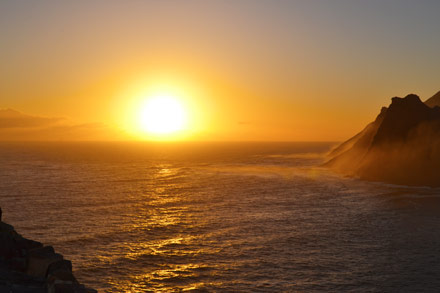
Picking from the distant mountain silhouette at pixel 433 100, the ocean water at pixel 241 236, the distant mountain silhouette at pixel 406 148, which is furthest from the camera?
the distant mountain silhouette at pixel 433 100

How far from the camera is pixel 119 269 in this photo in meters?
31.9

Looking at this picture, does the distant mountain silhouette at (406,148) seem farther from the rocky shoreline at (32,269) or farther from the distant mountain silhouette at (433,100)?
the rocky shoreline at (32,269)

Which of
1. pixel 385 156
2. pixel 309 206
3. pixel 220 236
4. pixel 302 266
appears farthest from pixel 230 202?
pixel 385 156

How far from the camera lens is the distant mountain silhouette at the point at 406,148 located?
290 feet

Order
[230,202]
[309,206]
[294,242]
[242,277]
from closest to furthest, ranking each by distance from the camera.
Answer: [242,277]
[294,242]
[309,206]
[230,202]

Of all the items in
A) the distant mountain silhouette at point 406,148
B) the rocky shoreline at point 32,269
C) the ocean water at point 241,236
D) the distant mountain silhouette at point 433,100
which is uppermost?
the distant mountain silhouette at point 433,100

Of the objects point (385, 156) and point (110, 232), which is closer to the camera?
point (110, 232)

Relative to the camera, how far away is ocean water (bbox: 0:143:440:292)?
30.0 m

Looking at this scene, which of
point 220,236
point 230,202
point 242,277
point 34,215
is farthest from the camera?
point 230,202

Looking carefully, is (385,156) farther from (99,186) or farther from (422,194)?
(99,186)

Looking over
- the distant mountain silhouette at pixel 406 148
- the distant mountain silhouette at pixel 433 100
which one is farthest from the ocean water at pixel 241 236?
the distant mountain silhouette at pixel 433 100

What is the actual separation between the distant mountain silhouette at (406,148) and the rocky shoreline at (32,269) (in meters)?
84.2

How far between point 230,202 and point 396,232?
99.0 ft

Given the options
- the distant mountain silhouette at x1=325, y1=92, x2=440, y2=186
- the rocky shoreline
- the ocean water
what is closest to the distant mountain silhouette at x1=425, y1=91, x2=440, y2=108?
the distant mountain silhouette at x1=325, y1=92, x2=440, y2=186
